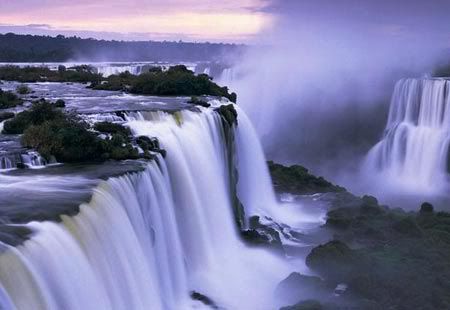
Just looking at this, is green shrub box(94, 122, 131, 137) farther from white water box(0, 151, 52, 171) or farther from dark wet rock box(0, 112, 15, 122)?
dark wet rock box(0, 112, 15, 122)

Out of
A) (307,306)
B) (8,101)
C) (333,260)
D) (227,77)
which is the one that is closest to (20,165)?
(307,306)

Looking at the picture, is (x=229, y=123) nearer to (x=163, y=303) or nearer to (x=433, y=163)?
(x=163, y=303)

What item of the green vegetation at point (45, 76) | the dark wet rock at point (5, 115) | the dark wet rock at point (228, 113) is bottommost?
the dark wet rock at point (228, 113)

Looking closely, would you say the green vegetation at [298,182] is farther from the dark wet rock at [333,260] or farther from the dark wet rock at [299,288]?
the dark wet rock at [299,288]

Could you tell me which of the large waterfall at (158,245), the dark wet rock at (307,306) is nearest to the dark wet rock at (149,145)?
the large waterfall at (158,245)

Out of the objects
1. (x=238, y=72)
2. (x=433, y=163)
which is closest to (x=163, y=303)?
(x=433, y=163)

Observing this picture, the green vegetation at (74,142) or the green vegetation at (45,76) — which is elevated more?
the green vegetation at (45,76)

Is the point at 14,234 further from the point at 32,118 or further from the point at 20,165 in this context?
the point at 32,118

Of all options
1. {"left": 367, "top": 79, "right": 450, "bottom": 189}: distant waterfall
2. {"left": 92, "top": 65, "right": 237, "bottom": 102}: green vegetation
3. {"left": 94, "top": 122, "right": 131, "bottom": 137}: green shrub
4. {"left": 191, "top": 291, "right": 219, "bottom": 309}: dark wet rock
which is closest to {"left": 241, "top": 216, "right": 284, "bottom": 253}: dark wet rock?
{"left": 191, "top": 291, "right": 219, "bottom": 309}: dark wet rock
